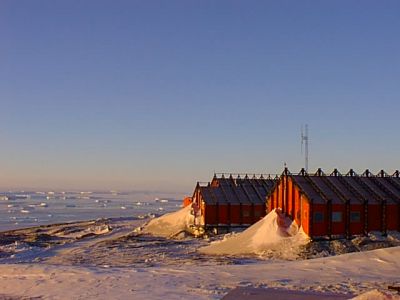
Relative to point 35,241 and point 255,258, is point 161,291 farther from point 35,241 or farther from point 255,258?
point 35,241

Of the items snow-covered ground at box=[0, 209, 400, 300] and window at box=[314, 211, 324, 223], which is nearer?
snow-covered ground at box=[0, 209, 400, 300]

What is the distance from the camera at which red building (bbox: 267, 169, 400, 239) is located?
1335 inches

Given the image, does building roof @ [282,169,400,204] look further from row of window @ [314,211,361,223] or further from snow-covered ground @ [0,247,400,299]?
snow-covered ground @ [0,247,400,299]

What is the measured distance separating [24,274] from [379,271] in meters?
13.2

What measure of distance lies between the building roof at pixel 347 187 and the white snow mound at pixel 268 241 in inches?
100

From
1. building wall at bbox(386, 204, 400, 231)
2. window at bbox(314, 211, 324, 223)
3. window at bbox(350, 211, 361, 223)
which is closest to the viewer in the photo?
window at bbox(314, 211, 324, 223)

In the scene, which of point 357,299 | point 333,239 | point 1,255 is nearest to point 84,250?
point 1,255

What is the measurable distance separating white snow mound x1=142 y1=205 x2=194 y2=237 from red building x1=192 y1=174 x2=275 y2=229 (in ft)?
4.86

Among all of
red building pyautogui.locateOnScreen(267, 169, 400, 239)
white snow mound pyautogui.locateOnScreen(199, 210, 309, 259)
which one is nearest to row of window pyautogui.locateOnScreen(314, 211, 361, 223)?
red building pyautogui.locateOnScreen(267, 169, 400, 239)

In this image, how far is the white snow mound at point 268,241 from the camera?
32.2m

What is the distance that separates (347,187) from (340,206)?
323 centimetres

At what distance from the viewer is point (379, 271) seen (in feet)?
67.1

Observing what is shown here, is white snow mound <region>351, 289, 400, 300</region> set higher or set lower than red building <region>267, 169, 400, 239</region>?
lower

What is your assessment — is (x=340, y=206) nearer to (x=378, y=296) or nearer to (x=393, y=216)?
(x=393, y=216)
